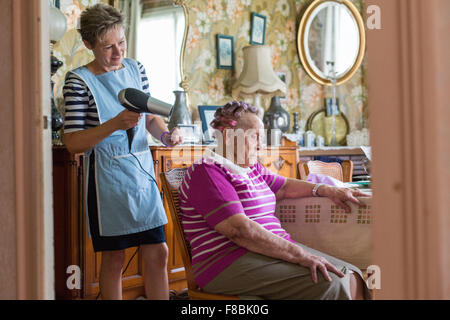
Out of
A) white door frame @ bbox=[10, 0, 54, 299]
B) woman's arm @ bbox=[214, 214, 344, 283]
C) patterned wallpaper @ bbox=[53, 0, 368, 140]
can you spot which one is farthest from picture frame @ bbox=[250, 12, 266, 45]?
white door frame @ bbox=[10, 0, 54, 299]

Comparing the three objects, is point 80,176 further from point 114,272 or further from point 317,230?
point 317,230

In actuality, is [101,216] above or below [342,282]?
above

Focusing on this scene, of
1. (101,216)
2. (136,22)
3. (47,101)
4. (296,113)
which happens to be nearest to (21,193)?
(47,101)

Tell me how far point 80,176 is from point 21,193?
50.3 inches

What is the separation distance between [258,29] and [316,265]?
10.4 ft

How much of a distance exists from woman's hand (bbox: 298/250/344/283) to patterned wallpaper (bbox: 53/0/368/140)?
2001 mm

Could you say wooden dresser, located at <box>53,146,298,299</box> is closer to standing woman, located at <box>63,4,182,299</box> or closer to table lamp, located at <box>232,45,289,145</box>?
standing woman, located at <box>63,4,182,299</box>

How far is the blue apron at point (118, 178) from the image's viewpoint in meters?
1.82

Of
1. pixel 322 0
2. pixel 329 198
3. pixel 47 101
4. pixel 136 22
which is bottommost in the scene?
pixel 329 198

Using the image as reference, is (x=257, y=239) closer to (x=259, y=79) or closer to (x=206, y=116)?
(x=206, y=116)

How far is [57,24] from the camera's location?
2.66 meters

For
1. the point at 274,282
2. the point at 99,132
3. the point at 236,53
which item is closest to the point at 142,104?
the point at 99,132
